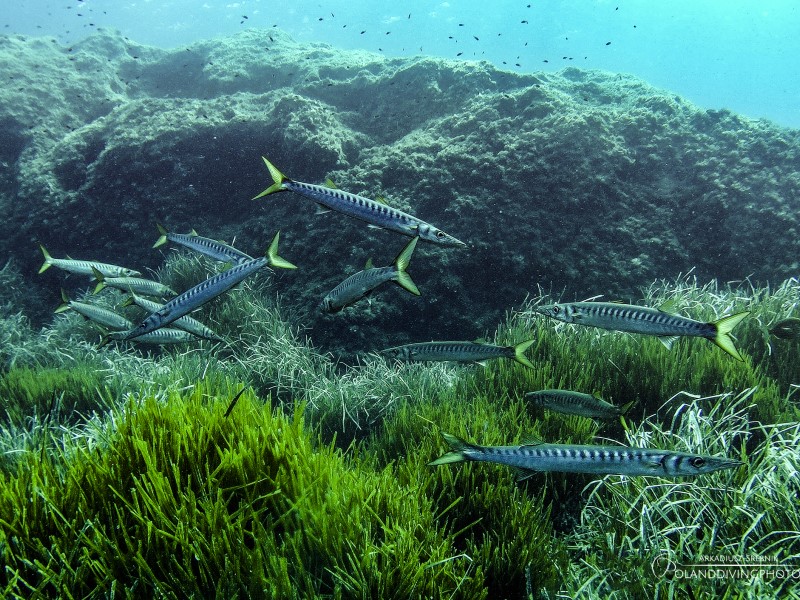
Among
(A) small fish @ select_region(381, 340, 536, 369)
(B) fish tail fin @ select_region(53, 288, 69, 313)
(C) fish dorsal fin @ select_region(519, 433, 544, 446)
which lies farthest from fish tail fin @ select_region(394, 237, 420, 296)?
(B) fish tail fin @ select_region(53, 288, 69, 313)

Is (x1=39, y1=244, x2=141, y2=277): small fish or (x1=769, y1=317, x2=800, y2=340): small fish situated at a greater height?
(x1=769, y1=317, x2=800, y2=340): small fish

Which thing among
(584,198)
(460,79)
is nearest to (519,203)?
(584,198)

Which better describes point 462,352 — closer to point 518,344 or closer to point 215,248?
point 518,344

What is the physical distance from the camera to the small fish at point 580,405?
3482mm

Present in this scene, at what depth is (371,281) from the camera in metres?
3.69

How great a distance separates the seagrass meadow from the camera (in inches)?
74.8

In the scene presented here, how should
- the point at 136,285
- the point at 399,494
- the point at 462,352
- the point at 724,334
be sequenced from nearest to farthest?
the point at 399,494 → the point at 724,334 → the point at 462,352 → the point at 136,285

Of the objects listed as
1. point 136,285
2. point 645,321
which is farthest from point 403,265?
point 136,285

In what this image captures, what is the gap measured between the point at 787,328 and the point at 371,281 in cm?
434

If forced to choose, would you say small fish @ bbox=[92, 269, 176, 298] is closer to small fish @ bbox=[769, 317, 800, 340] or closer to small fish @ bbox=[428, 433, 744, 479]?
small fish @ bbox=[428, 433, 744, 479]

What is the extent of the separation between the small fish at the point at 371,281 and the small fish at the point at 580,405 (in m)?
1.48

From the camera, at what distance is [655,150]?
8.40m

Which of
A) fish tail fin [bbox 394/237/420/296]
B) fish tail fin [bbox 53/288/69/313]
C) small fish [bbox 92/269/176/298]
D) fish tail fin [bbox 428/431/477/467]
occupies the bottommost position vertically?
fish tail fin [bbox 53/288/69/313]

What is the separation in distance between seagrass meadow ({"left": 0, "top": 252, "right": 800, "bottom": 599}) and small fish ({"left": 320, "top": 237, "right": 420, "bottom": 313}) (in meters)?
1.12
